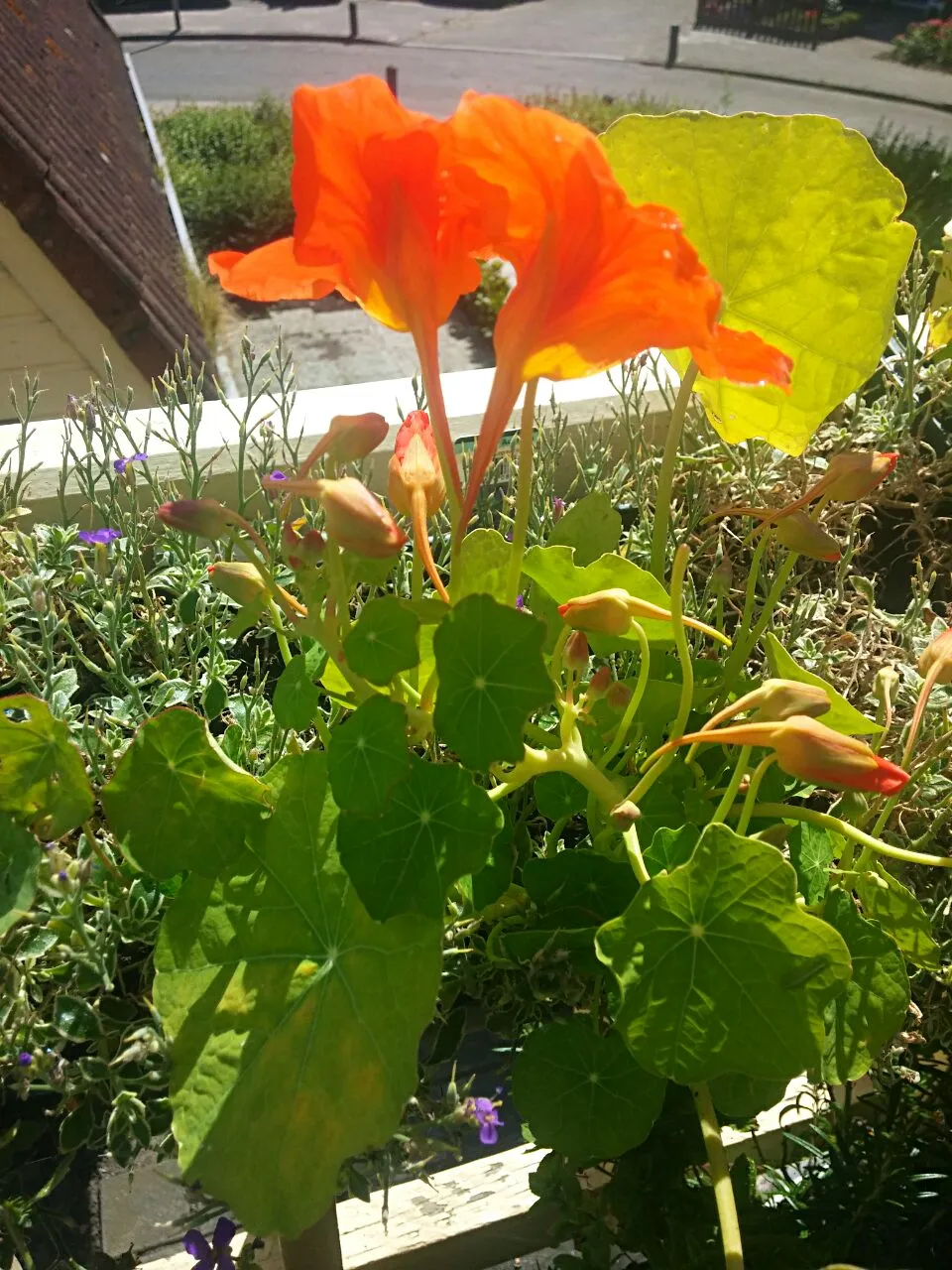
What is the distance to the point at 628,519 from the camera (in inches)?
41.5

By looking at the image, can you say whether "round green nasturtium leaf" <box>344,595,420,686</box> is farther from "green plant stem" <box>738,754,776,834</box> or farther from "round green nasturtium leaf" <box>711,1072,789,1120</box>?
"round green nasturtium leaf" <box>711,1072,789,1120</box>

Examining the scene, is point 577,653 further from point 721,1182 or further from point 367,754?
point 721,1182

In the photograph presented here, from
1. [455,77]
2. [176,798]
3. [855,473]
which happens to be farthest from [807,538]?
[455,77]

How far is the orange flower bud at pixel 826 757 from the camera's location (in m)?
0.46

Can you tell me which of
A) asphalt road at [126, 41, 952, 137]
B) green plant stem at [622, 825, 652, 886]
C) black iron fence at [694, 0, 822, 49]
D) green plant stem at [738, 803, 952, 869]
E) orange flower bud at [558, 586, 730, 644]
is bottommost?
green plant stem at [738, 803, 952, 869]

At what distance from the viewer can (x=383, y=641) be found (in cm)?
47

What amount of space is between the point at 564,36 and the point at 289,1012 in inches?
603

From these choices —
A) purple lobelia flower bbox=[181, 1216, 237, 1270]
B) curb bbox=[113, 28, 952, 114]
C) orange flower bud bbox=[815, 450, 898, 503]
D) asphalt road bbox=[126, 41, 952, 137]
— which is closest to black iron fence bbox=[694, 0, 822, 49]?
curb bbox=[113, 28, 952, 114]

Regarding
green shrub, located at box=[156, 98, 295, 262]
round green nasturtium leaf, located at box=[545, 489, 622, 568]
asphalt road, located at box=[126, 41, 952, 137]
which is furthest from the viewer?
asphalt road, located at box=[126, 41, 952, 137]

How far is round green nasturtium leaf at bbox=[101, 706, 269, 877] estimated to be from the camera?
1.73 feet

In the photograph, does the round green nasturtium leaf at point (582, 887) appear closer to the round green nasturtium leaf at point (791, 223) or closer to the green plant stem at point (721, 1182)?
the green plant stem at point (721, 1182)

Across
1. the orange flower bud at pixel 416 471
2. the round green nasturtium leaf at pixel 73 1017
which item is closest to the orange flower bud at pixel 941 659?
→ the orange flower bud at pixel 416 471

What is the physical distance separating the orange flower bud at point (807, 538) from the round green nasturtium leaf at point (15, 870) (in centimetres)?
45

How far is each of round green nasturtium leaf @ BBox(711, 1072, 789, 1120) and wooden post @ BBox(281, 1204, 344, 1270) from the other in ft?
0.98
